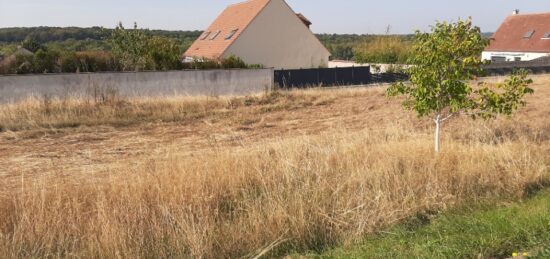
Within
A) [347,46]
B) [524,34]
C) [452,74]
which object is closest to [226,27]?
[524,34]

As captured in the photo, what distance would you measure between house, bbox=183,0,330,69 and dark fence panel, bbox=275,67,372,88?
6787mm

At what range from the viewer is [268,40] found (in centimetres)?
3734

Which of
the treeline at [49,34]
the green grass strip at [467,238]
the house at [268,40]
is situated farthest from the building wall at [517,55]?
the treeline at [49,34]

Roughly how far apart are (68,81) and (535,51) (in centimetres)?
4140

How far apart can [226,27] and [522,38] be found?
2935 centimetres

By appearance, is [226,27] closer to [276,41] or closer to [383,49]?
[276,41]

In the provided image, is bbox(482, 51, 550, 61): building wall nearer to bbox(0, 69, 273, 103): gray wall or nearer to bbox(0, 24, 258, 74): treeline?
bbox(0, 69, 273, 103): gray wall

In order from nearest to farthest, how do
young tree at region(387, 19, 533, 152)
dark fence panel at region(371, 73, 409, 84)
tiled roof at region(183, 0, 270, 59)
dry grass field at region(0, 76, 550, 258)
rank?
dry grass field at region(0, 76, 550, 258), young tree at region(387, 19, 533, 152), dark fence panel at region(371, 73, 409, 84), tiled roof at region(183, 0, 270, 59)

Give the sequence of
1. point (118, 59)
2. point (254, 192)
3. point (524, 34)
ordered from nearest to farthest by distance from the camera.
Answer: point (254, 192)
point (118, 59)
point (524, 34)

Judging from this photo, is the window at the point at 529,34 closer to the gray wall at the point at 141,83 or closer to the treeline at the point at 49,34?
the gray wall at the point at 141,83

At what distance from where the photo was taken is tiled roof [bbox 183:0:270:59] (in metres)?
36.5

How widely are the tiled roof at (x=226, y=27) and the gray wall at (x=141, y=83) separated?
8120 mm

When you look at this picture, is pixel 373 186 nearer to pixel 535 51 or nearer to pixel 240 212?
pixel 240 212

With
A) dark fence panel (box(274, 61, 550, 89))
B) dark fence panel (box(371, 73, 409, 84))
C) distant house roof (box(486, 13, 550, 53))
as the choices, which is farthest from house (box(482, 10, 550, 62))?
dark fence panel (box(371, 73, 409, 84))
